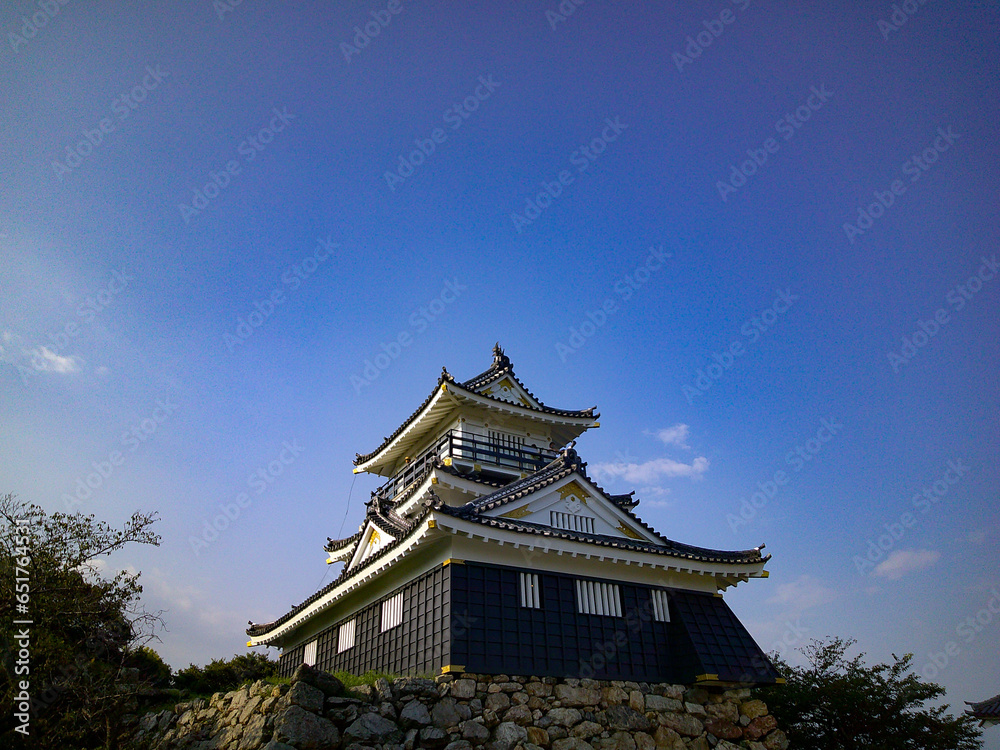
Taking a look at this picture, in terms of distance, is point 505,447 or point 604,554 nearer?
point 604,554

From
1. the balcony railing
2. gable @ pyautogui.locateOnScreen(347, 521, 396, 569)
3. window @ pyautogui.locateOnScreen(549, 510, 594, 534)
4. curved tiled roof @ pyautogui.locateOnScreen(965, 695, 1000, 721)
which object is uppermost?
the balcony railing

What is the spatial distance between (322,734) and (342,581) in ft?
22.1

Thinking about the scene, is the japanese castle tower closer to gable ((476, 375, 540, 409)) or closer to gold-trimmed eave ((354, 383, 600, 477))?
gold-trimmed eave ((354, 383, 600, 477))

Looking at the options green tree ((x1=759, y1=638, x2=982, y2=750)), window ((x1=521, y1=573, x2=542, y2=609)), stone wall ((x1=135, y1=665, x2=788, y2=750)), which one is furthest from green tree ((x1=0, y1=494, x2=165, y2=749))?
green tree ((x1=759, y1=638, x2=982, y2=750))

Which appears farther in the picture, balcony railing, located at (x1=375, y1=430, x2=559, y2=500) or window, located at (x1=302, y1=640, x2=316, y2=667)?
balcony railing, located at (x1=375, y1=430, x2=559, y2=500)

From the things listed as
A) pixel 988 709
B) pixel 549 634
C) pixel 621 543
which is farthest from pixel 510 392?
pixel 988 709

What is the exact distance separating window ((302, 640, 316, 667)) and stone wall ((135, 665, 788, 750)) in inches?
205

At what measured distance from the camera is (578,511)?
57.9ft

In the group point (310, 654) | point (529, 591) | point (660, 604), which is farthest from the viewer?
point (310, 654)

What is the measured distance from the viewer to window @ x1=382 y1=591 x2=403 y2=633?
1583 centimetres

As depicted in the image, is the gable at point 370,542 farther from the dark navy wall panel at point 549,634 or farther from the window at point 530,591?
the window at point 530,591

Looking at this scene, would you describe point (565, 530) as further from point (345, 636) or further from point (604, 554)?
point (345, 636)

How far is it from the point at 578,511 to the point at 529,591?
3.34 m

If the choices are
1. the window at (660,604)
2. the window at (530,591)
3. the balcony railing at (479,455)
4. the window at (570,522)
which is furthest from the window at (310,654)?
the window at (660,604)
